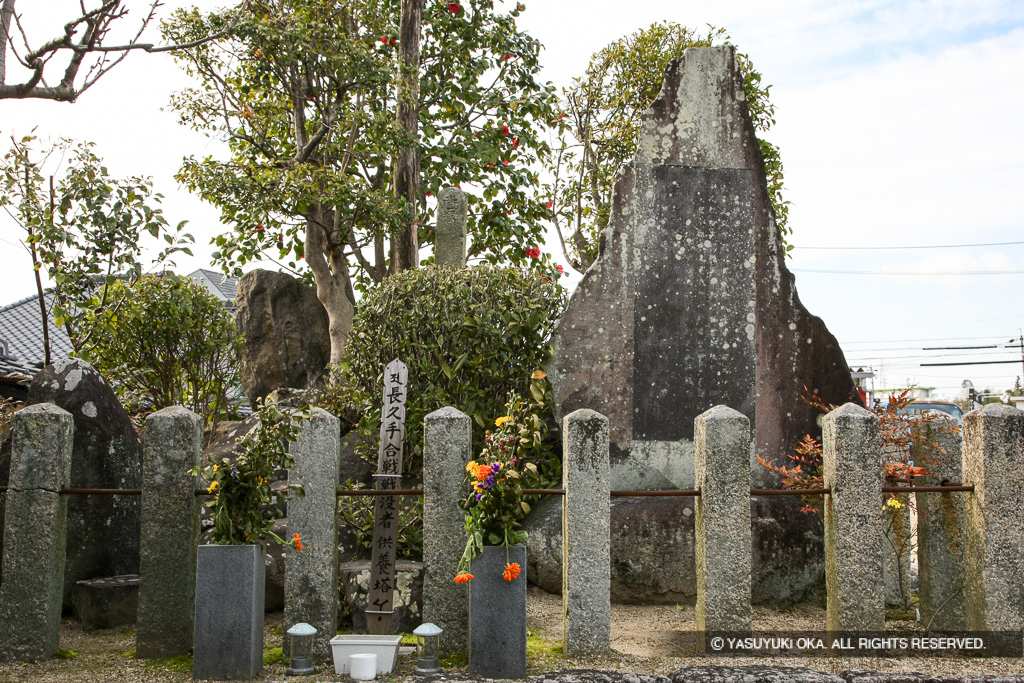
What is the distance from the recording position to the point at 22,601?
4.21 m

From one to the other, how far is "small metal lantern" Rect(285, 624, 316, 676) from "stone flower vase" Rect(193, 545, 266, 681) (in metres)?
0.17

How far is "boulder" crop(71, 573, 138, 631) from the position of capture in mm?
4957

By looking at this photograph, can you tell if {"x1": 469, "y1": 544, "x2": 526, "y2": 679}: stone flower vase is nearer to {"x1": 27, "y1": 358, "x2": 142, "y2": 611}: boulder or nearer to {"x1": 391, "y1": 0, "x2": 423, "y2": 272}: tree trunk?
{"x1": 27, "y1": 358, "x2": 142, "y2": 611}: boulder

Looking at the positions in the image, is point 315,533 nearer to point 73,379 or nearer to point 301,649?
point 301,649

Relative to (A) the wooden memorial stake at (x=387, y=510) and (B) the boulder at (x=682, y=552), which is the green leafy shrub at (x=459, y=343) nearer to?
(A) the wooden memorial stake at (x=387, y=510)

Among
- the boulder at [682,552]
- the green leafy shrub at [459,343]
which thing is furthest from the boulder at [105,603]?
the boulder at [682,552]

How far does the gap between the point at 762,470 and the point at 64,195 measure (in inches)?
233

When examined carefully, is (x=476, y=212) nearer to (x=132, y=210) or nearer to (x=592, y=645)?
(x=132, y=210)

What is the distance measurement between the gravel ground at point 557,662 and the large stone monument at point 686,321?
1.48 meters

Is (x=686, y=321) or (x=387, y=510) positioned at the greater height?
(x=686, y=321)

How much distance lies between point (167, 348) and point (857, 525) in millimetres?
6823

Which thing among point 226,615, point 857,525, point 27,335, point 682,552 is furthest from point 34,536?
point 27,335

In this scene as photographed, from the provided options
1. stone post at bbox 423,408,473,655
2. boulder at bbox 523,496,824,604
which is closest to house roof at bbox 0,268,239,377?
boulder at bbox 523,496,824,604

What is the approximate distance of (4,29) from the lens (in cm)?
582
